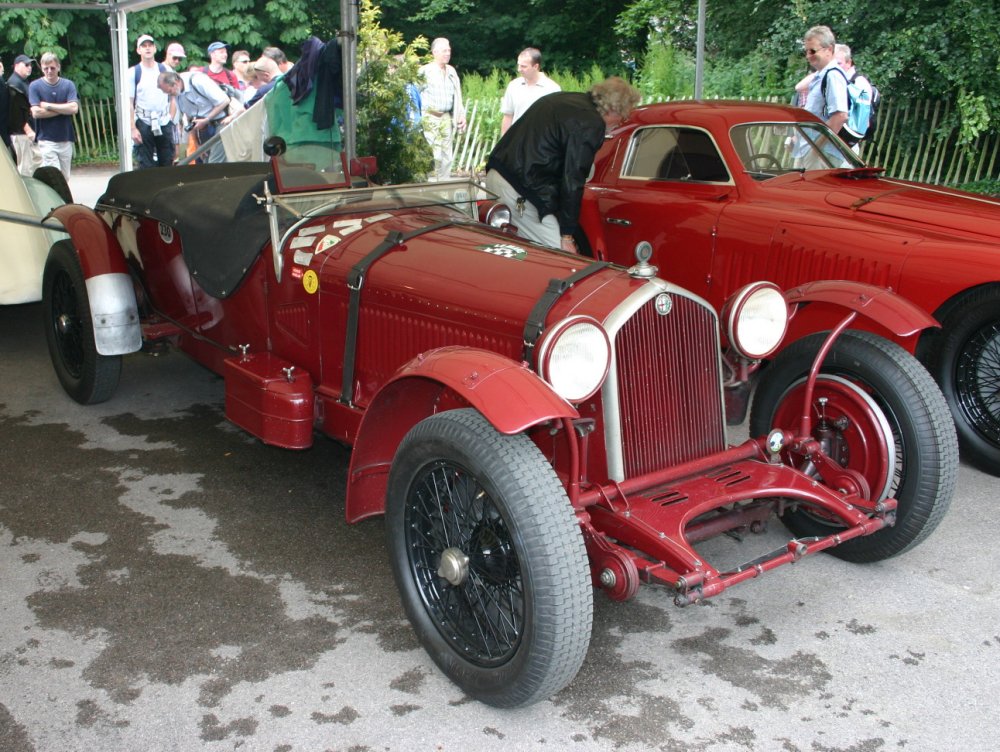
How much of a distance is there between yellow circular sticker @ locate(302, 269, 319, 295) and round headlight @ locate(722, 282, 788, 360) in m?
1.58

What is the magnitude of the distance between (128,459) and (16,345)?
239 cm

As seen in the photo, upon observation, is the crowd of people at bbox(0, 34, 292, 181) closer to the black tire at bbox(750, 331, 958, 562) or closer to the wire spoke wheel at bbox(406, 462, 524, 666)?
the black tire at bbox(750, 331, 958, 562)

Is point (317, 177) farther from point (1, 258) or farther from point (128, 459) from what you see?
point (1, 258)

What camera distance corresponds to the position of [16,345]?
618 centimetres

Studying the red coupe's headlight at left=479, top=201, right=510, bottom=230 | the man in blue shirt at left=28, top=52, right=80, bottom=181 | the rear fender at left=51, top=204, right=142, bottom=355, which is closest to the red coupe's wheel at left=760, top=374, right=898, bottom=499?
the red coupe's headlight at left=479, top=201, right=510, bottom=230

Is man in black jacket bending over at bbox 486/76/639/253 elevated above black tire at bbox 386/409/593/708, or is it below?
above

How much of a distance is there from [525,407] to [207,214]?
2.42 metres

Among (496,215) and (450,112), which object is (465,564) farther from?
(450,112)

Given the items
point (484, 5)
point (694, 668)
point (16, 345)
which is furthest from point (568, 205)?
point (484, 5)

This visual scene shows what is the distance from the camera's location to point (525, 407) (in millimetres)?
2447

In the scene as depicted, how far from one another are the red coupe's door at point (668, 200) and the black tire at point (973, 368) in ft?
4.54

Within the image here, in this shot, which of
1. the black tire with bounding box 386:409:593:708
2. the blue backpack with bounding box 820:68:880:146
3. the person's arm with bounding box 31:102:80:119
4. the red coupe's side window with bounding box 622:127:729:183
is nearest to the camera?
the black tire with bounding box 386:409:593:708

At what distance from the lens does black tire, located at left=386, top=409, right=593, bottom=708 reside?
236 centimetres

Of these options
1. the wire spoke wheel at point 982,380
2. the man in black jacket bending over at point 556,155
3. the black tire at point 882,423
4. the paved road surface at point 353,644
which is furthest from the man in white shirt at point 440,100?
the black tire at point 882,423
